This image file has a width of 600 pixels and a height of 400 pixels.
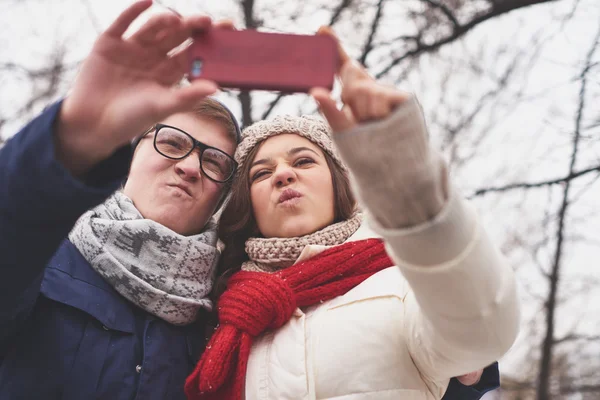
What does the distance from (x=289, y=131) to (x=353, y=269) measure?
676 millimetres

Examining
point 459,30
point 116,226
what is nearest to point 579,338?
point 459,30

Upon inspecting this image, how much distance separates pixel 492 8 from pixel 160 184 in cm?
281

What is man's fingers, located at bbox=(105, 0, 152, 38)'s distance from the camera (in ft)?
3.71

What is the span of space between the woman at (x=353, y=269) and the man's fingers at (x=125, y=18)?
18.8 inches

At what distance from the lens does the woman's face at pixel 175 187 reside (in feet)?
6.32

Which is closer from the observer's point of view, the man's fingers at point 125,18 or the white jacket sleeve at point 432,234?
the white jacket sleeve at point 432,234

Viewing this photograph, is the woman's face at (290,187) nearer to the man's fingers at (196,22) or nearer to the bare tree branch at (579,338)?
the man's fingers at (196,22)

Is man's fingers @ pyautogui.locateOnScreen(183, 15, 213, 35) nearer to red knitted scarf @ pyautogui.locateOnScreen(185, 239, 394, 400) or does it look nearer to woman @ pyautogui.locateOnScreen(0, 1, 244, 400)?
woman @ pyautogui.locateOnScreen(0, 1, 244, 400)

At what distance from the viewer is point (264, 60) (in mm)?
1115

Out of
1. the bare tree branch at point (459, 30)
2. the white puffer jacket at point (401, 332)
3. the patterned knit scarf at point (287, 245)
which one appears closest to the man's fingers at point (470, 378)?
the white puffer jacket at point (401, 332)

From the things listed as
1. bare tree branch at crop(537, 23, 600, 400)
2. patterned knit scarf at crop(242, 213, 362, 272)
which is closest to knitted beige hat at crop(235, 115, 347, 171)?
patterned knit scarf at crop(242, 213, 362, 272)

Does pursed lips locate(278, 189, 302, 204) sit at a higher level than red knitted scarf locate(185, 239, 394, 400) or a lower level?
higher

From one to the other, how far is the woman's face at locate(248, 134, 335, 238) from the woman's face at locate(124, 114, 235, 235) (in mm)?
208

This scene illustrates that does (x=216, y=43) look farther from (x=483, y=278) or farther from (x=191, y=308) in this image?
(x=191, y=308)
